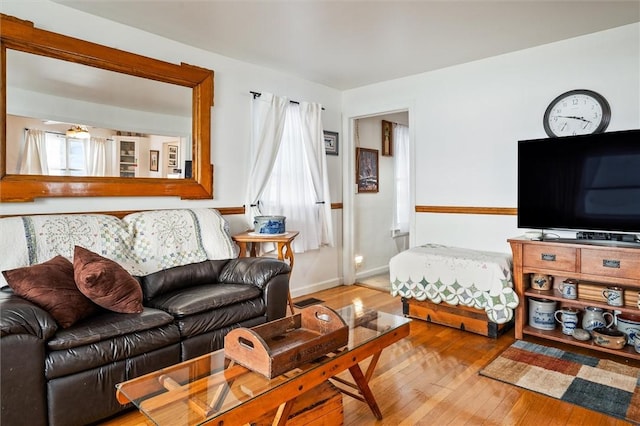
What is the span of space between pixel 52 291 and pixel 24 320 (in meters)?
0.23

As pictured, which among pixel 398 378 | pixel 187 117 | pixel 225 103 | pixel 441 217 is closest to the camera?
pixel 398 378

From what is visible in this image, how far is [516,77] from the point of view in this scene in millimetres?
3428

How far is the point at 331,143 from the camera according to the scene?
457cm

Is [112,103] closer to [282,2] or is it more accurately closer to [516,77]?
[282,2]

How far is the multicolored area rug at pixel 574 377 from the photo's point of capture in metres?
2.05

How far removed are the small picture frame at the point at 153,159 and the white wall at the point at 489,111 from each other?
242 centimetres

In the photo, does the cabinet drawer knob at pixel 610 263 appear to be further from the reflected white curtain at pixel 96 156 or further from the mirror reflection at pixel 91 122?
the reflected white curtain at pixel 96 156

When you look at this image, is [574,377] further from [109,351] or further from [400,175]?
[400,175]

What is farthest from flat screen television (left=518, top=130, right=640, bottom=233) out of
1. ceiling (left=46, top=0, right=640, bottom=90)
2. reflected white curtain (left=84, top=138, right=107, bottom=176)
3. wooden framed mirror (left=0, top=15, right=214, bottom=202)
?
reflected white curtain (left=84, top=138, right=107, bottom=176)

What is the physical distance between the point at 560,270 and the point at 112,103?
341cm

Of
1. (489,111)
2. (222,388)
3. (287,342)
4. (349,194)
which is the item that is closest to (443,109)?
(489,111)

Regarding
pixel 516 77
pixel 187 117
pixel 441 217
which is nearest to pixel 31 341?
pixel 187 117

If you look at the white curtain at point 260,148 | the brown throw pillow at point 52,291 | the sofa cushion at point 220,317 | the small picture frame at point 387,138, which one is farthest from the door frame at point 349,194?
the brown throw pillow at point 52,291

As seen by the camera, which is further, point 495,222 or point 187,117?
point 495,222
